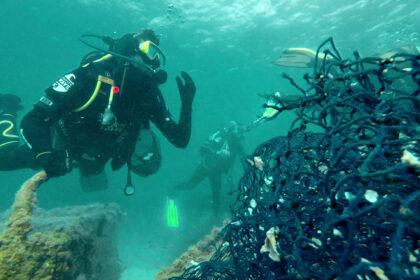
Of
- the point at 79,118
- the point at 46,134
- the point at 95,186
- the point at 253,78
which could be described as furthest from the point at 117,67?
the point at 253,78

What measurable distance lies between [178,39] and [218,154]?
1712 cm

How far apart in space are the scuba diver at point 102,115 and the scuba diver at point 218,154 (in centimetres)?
804

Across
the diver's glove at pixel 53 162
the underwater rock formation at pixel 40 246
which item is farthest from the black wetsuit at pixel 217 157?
the diver's glove at pixel 53 162

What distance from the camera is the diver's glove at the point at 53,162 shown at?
475cm

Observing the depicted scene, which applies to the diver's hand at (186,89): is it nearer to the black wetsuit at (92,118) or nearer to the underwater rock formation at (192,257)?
the black wetsuit at (92,118)

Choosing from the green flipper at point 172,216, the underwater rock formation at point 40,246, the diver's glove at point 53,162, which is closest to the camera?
the underwater rock formation at point 40,246

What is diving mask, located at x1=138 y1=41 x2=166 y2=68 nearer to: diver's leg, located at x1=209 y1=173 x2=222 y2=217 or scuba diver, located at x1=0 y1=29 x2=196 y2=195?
scuba diver, located at x1=0 y1=29 x2=196 y2=195

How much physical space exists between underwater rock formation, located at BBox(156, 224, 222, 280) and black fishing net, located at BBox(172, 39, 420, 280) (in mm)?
2170

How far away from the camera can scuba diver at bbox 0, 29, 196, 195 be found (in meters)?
5.36

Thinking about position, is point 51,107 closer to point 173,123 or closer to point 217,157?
point 173,123

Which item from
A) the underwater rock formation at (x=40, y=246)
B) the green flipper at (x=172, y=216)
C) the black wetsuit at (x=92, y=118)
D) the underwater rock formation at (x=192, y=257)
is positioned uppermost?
the black wetsuit at (x=92, y=118)

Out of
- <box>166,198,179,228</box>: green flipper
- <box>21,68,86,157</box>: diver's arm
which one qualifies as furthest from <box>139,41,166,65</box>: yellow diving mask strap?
<box>166,198,179,228</box>: green flipper

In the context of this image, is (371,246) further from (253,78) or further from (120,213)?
(253,78)

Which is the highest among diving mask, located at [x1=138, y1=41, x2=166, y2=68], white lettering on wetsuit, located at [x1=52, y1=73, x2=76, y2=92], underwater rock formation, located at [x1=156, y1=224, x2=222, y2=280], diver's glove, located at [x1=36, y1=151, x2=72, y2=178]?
diving mask, located at [x1=138, y1=41, x2=166, y2=68]
